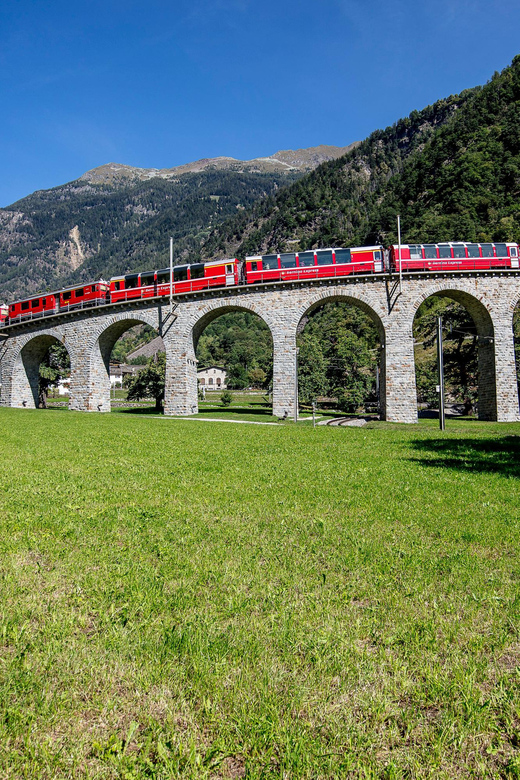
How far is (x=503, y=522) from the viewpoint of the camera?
16.8 feet

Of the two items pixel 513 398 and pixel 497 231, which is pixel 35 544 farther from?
pixel 497 231

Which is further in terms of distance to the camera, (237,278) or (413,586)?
(237,278)

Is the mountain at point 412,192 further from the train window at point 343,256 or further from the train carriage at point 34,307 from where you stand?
the train carriage at point 34,307

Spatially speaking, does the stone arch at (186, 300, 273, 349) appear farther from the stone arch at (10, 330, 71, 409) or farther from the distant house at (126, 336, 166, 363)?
the distant house at (126, 336, 166, 363)

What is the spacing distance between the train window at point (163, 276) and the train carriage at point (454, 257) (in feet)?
54.5

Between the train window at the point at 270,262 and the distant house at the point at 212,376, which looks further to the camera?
the distant house at the point at 212,376

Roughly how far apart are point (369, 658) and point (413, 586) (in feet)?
3.52

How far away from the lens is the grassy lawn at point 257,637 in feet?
5.95

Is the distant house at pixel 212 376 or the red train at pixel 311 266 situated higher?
the red train at pixel 311 266

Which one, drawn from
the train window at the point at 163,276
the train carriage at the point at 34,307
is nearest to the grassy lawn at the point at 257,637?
the train window at the point at 163,276

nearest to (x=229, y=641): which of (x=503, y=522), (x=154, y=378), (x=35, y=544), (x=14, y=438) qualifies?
(x=35, y=544)

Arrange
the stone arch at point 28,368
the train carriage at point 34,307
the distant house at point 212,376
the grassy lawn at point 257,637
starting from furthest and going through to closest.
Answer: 1. the distant house at point 212,376
2. the stone arch at point 28,368
3. the train carriage at point 34,307
4. the grassy lawn at point 257,637

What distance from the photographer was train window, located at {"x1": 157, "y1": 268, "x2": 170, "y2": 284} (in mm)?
32594

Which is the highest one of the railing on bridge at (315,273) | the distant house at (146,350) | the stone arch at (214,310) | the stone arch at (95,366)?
the distant house at (146,350)
